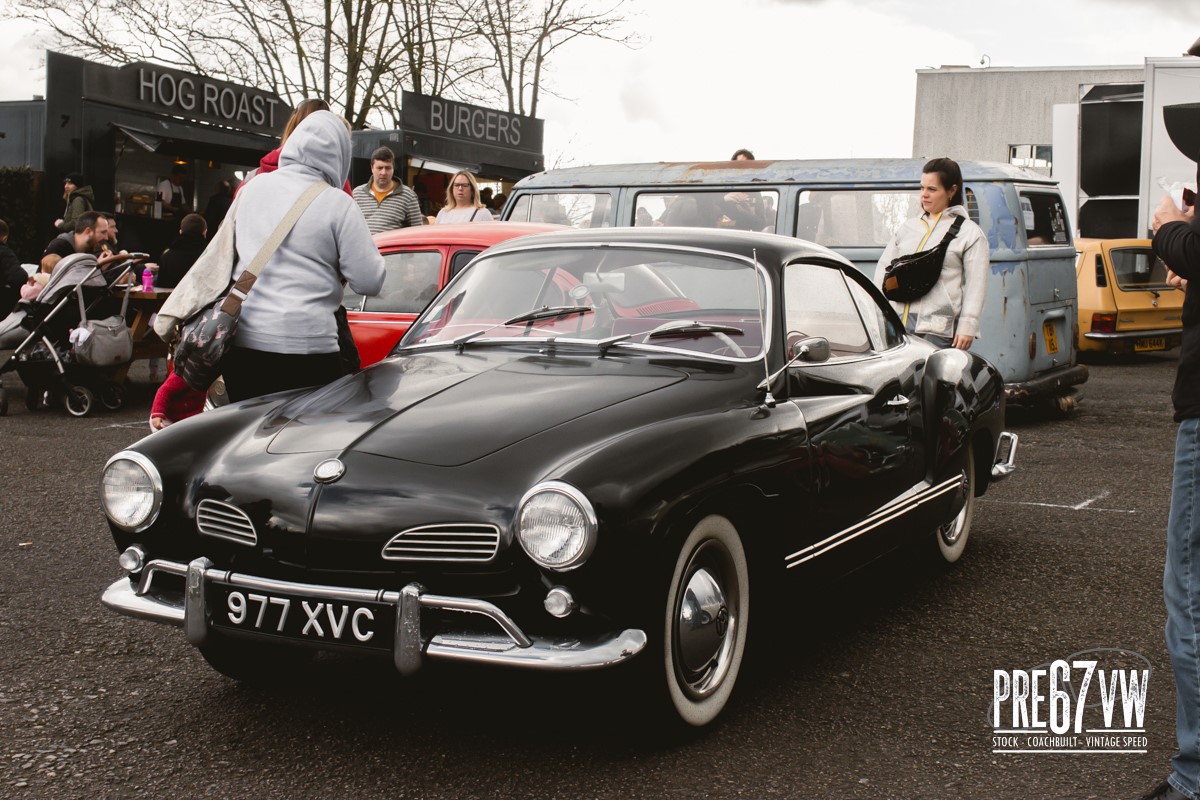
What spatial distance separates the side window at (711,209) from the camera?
9.82 meters

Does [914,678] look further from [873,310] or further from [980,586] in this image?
[873,310]

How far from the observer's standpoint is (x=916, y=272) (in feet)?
22.5

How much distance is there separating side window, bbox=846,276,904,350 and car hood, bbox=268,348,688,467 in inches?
48.8

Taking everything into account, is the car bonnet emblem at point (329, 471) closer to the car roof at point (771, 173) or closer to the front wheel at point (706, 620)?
the front wheel at point (706, 620)

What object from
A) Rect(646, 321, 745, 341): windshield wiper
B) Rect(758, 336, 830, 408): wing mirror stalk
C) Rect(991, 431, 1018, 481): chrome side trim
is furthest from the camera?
Rect(991, 431, 1018, 481): chrome side trim

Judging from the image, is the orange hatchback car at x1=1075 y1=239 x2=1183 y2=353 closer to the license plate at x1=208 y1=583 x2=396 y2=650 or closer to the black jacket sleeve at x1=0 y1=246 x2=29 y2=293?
the black jacket sleeve at x1=0 y1=246 x2=29 y2=293

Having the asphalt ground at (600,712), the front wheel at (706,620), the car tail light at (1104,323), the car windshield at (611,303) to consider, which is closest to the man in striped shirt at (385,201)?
the asphalt ground at (600,712)

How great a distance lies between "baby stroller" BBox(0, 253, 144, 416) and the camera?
32.8ft

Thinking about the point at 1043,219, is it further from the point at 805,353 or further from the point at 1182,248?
the point at 1182,248

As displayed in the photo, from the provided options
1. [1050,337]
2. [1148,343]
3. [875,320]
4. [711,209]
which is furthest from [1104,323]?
[875,320]

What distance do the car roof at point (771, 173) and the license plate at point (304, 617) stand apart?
23.7 ft

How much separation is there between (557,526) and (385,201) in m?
7.73

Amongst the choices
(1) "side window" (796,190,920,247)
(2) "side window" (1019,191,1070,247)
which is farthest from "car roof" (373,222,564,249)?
(2) "side window" (1019,191,1070,247)

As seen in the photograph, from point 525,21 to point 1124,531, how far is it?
1038 inches
